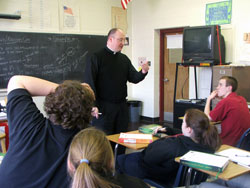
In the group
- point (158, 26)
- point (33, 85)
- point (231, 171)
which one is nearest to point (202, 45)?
point (158, 26)

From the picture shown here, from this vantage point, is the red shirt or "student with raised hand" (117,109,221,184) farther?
the red shirt

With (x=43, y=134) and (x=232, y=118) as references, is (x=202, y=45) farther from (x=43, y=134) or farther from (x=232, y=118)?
(x=43, y=134)

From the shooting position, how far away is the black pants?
329 centimetres

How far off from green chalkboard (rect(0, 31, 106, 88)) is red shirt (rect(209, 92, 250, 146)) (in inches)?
128

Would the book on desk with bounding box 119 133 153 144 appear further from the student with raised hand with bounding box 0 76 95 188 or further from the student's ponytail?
the student's ponytail

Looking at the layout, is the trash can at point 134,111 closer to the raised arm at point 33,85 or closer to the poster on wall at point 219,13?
the poster on wall at point 219,13

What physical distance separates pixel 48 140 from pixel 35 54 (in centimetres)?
422

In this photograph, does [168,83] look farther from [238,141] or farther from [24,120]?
[24,120]

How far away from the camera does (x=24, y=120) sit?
1197 millimetres

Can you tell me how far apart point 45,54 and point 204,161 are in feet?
13.4

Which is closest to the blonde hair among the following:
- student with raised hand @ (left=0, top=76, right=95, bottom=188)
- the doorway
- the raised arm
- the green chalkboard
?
student with raised hand @ (left=0, top=76, right=95, bottom=188)

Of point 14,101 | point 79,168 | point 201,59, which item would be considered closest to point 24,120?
point 14,101

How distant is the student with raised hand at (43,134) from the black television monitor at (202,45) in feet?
12.1

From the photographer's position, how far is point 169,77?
625 centimetres
